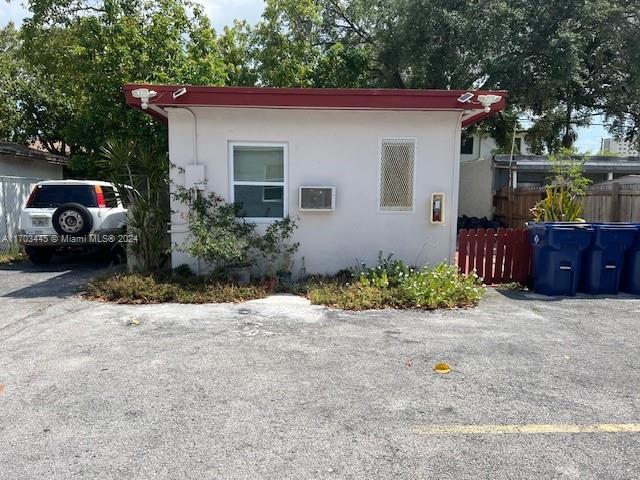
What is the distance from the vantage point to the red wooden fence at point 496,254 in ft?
26.6

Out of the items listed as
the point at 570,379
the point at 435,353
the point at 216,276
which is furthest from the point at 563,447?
the point at 216,276

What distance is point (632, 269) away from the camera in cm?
779

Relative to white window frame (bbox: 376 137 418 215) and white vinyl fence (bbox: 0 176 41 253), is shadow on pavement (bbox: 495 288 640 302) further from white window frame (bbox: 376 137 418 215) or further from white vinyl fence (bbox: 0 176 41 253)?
white vinyl fence (bbox: 0 176 41 253)

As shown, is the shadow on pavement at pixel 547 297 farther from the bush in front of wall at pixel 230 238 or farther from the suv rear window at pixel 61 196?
the suv rear window at pixel 61 196

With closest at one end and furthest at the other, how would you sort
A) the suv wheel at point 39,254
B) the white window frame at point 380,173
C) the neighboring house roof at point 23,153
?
the white window frame at point 380,173 < the suv wheel at point 39,254 < the neighboring house roof at point 23,153

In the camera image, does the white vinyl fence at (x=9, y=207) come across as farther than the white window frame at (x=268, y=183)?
Yes

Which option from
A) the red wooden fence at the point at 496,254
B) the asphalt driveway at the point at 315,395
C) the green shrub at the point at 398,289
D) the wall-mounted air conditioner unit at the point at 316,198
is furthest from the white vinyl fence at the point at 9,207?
the red wooden fence at the point at 496,254

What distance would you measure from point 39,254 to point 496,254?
30.2 ft

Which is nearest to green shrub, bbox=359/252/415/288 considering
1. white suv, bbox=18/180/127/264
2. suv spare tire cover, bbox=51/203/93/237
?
white suv, bbox=18/180/127/264

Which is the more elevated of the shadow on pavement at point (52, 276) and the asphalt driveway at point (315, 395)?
the shadow on pavement at point (52, 276)

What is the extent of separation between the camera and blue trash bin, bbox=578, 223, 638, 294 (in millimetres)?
7551

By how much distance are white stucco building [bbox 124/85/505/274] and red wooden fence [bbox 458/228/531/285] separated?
29 cm

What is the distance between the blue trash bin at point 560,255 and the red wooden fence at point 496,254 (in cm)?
55

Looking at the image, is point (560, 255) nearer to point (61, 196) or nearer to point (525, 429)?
point (525, 429)
